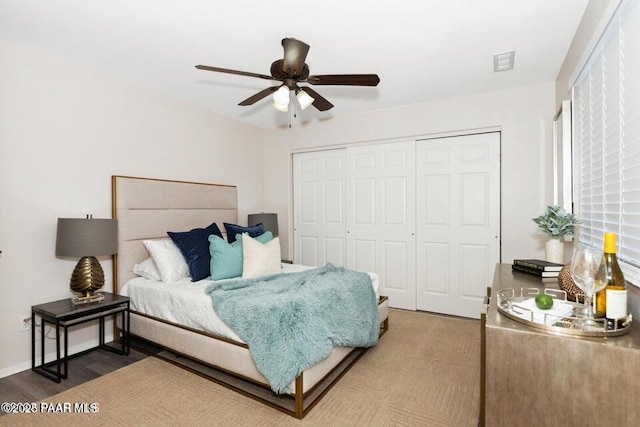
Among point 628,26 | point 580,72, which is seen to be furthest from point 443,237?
point 628,26

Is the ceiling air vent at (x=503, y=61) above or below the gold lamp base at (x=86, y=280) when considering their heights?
above

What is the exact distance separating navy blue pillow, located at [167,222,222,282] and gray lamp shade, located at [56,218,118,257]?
67 centimetres

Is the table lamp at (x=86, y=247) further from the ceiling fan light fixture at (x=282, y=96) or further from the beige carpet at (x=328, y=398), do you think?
the ceiling fan light fixture at (x=282, y=96)

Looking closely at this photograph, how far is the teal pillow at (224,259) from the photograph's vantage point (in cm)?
291

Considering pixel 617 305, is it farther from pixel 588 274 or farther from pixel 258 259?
pixel 258 259

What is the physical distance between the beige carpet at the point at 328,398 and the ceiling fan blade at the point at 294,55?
2200mm

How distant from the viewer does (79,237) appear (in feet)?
7.97

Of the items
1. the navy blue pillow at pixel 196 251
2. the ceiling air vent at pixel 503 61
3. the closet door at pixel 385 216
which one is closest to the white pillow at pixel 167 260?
the navy blue pillow at pixel 196 251

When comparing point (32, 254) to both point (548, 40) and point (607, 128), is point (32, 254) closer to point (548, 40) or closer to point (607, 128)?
point (607, 128)

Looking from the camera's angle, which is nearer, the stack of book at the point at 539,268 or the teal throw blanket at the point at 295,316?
the teal throw blanket at the point at 295,316

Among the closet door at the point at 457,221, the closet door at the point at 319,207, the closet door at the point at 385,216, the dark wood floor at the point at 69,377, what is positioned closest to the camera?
the dark wood floor at the point at 69,377

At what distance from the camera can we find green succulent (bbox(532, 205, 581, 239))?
2242 mm

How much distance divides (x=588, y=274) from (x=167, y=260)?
2.98 metres

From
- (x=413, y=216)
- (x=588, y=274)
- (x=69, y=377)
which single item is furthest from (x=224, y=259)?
(x=588, y=274)
